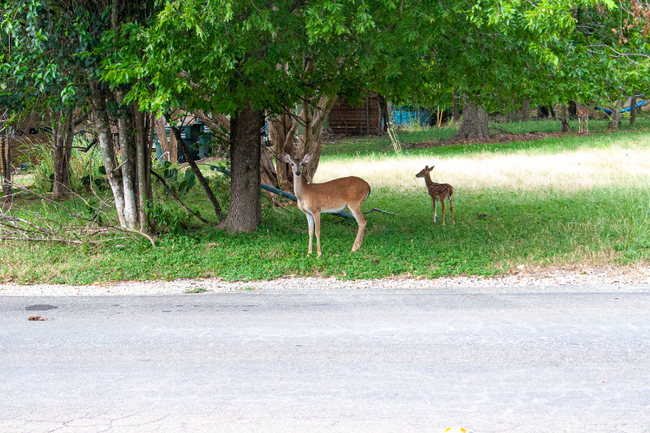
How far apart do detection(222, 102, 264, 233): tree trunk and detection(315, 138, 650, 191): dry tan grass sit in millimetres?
6802

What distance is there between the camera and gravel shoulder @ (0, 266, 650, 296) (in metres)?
8.43

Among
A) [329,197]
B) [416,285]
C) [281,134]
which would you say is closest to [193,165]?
[329,197]

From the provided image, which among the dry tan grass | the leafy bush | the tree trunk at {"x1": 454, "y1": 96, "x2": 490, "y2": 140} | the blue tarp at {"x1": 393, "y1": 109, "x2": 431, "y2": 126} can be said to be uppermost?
the blue tarp at {"x1": 393, "y1": 109, "x2": 431, "y2": 126}

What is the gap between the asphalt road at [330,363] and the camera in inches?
180

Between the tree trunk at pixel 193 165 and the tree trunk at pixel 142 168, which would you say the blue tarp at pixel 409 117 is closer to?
the tree trunk at pixel 193 165

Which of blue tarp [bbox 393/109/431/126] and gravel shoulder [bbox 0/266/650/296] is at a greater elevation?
blue tarp [bbox 393/109/431/126]

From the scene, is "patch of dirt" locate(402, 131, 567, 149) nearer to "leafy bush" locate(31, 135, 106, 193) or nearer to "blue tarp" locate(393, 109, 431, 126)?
"blue tarp" locate(393, 109, 431, 126)

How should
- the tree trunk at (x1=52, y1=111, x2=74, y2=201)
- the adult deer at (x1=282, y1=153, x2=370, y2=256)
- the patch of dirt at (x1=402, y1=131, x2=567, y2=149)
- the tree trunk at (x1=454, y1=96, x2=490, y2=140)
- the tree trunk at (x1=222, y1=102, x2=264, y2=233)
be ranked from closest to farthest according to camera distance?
the adult deer at (x1=282, y1=153, x2=370, y2=256) → the tree trunk at (x1=222, y1=102, x2=264, y2=233) → the tree trunk at (x1=52, y1=111, x2=74, y2=201) → the patch of dirt at (x1=402, y1=131, x2=567, y2=149) → the tree trunk at (x1=454, y1=96, x2=490, y2=140)

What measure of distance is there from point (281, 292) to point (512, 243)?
4309 millimetres

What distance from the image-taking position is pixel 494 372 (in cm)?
538

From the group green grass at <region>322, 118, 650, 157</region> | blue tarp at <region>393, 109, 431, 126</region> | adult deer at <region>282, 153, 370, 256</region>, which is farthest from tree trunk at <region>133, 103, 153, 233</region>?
blue tarp at <region>393, 109, 431, 126</region>

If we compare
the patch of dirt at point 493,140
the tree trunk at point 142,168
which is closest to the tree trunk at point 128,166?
the tree trunk at point 142,168

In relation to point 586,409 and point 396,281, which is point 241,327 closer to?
point 396,281

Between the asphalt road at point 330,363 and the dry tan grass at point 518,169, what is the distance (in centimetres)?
996
